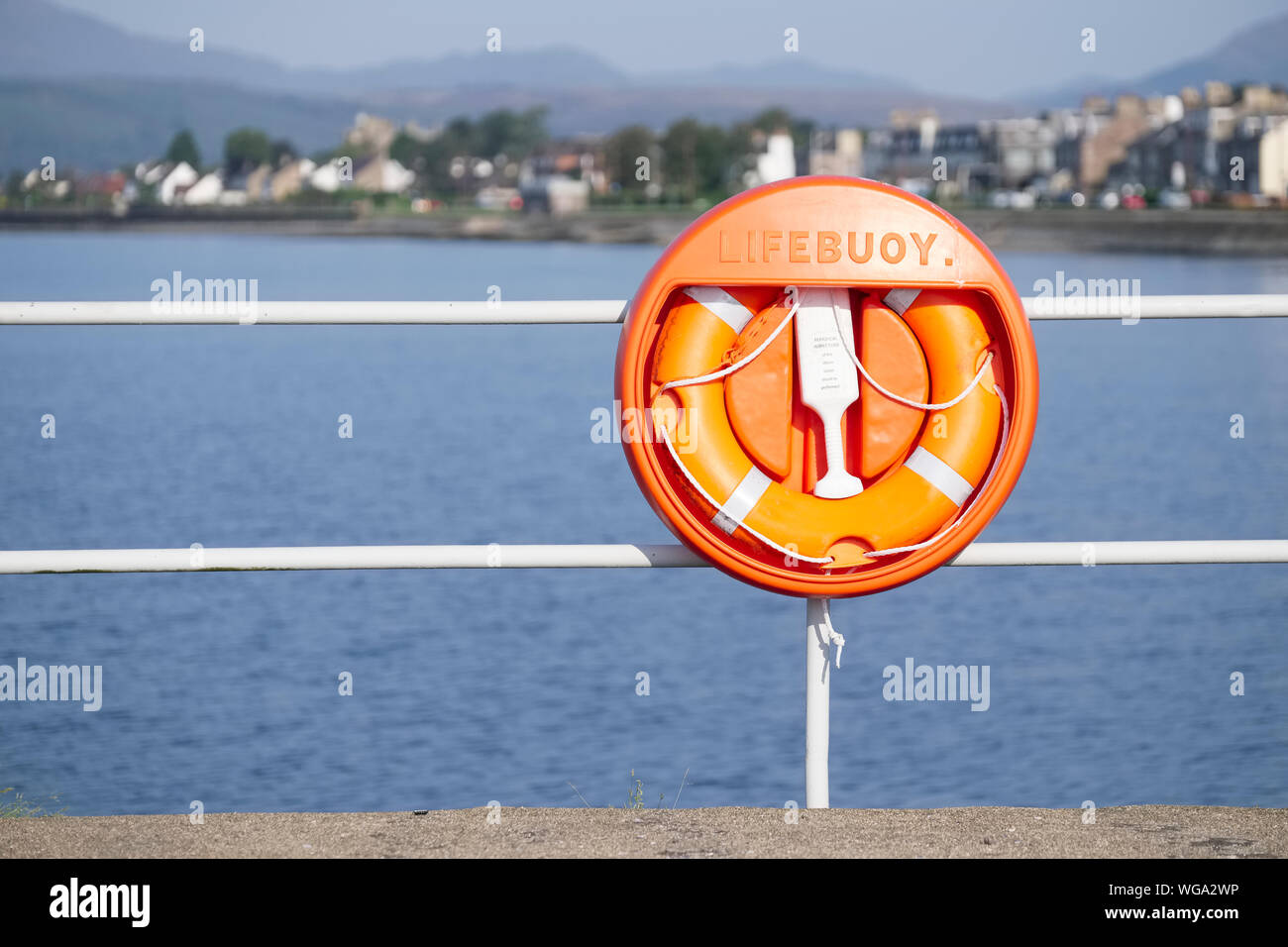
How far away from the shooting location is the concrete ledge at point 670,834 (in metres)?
2.06

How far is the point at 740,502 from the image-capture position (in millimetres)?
2232

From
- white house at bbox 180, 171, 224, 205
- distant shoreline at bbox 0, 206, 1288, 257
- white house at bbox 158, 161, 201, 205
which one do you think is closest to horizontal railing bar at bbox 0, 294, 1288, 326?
distant shoreline at bbox 0, 206, 1288, 257

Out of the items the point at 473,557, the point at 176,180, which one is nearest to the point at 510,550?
the point at 473,557

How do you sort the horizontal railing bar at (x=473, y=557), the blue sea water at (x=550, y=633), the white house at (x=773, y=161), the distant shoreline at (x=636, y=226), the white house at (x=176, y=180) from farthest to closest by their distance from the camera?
the white house at (x=176, y=180) < the white house at (x=773, y=161) < the distant shoreline at (x=636, y=226) < the blue sea water at (x=550, y=633) < the horizontal railing bar at (x=473, y=557)

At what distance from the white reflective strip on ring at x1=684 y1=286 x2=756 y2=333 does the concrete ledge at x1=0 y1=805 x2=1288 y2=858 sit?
0.68 m

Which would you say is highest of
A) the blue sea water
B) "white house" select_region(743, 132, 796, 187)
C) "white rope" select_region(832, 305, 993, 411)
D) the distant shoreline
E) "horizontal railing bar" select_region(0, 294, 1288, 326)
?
"white house" select_region(743, 132, 796, 187)

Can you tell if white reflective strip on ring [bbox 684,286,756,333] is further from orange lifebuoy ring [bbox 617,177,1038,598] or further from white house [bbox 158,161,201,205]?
white house [bbox 158,161,201,205]

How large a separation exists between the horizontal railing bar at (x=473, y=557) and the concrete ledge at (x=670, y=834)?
34 cm

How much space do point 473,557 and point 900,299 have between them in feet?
2.26

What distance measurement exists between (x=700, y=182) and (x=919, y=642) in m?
73.5

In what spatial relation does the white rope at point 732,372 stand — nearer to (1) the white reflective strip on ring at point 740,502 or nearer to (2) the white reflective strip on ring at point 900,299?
(1) the white reflective strip on ring at point 740,502

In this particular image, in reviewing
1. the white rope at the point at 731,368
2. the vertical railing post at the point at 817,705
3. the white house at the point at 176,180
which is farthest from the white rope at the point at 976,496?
the white house at the point at 176,180

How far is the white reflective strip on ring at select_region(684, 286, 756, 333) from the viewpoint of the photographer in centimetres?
226

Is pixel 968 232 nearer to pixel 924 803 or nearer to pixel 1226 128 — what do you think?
pixel 924 803
